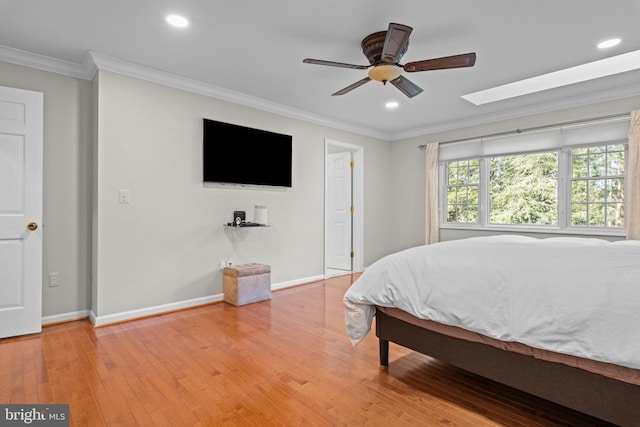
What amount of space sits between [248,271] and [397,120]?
10.7 feet

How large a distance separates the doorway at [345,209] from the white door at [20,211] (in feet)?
12.1

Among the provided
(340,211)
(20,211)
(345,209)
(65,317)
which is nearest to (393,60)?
(20,211)

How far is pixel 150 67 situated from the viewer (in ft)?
10.8

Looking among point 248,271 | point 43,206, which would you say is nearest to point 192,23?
point 43,206

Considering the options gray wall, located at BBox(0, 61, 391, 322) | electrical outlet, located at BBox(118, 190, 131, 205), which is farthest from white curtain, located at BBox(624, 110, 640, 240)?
electrical outlet, located at BBox(118, 190, 131, 205)

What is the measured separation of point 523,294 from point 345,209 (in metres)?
4.36

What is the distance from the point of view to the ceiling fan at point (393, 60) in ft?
7.46

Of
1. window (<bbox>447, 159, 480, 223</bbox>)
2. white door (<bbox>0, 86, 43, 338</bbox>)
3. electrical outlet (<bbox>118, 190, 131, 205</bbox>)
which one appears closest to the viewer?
white door (<bbox>0, 86, 43, 338</bbox>)

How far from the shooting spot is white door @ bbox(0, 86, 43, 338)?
109 inches

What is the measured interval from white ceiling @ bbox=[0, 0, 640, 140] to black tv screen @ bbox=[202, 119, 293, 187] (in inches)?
18.0

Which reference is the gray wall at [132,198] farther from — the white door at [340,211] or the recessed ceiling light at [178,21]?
the white door at [340,211]

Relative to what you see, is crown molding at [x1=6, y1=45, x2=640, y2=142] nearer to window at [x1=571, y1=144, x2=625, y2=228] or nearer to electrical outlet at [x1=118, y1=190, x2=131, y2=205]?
window at [x1=571, y1=144, x2=625, y2=228]

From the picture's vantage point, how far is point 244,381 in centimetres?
206

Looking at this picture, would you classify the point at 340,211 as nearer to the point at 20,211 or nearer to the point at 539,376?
the point at 20,211
